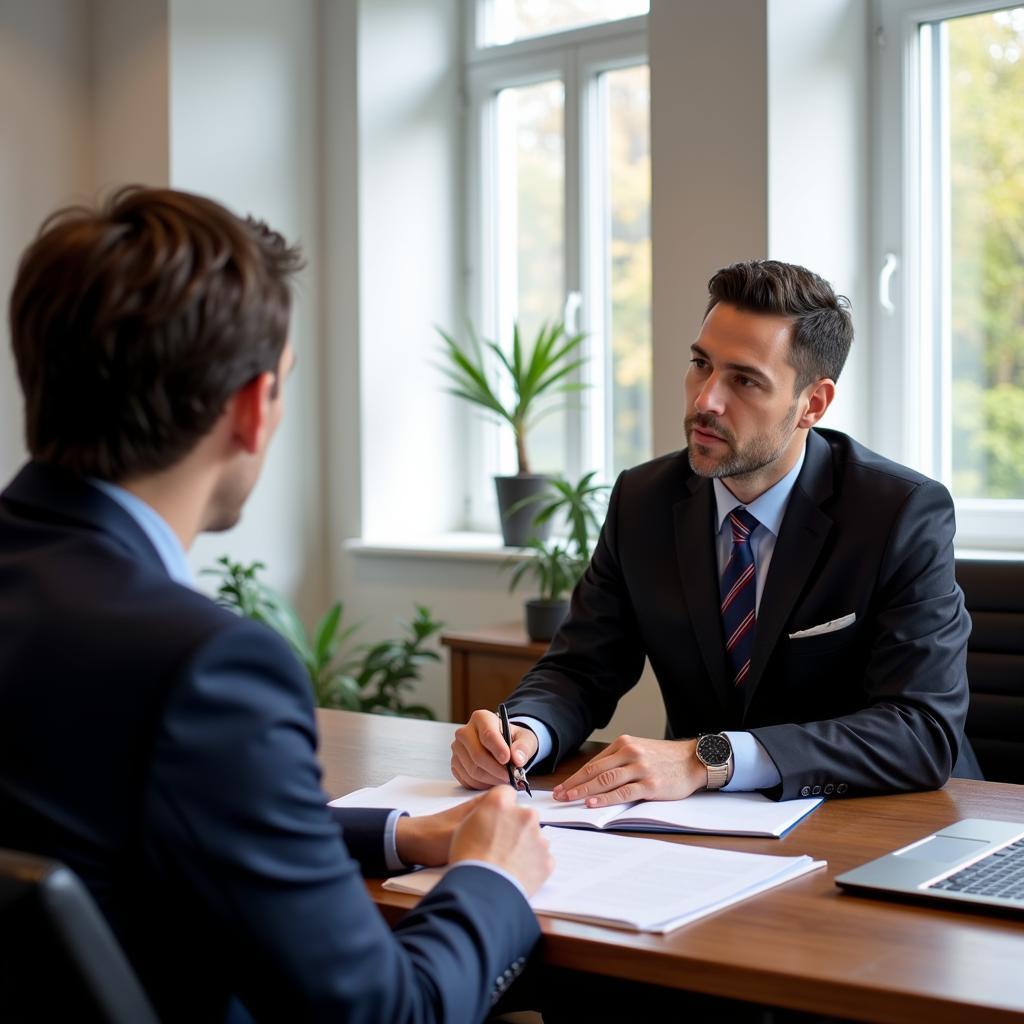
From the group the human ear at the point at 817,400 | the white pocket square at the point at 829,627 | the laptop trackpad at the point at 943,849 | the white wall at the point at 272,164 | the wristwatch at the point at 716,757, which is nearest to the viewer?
the laptop trackpad at the point at 943,849

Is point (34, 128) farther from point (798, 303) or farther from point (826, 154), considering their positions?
point (798, 303)

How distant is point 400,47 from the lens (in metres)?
4.28

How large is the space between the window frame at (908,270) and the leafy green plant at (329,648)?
1.40m

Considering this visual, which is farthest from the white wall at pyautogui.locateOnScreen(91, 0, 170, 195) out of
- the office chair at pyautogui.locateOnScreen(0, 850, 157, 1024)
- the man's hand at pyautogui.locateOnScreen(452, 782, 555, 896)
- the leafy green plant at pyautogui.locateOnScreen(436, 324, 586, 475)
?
the office chair at pyautogui.locateOnScreen(0, 850, 157, 1024)

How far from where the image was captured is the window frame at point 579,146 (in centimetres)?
408

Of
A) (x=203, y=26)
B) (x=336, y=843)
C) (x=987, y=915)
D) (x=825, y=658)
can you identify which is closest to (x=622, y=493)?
(x=825, y=658)

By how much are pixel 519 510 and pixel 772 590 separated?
1.95 m

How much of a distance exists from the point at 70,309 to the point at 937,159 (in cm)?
301

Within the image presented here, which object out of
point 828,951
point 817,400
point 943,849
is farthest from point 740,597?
point 828,951

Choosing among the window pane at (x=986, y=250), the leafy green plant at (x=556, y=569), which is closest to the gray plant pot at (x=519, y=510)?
the leafy green plant at (x=556, y=569)

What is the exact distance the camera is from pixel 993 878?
130cm

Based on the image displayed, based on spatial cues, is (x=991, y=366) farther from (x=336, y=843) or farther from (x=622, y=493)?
(x=336, y=843)

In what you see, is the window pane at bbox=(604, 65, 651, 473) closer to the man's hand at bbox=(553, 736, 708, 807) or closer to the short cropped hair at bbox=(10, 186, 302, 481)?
the man's hand at bbox=(553, 736, 708, 807)

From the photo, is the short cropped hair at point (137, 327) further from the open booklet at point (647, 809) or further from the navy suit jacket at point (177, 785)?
the open booklet at point (647, 809)
